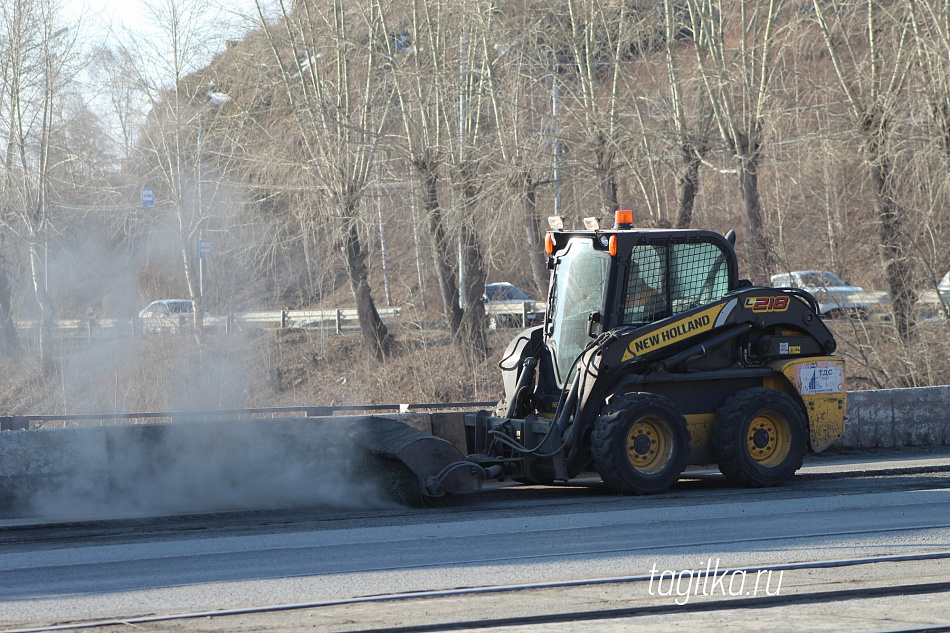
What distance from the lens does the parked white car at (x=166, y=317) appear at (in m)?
22.5

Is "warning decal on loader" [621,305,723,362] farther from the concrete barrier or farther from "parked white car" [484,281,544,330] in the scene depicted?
"parked white car" [484,281,544,330]

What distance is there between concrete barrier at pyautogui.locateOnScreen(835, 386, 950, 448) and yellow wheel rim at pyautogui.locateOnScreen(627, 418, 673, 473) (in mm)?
4221

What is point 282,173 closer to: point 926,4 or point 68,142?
point 68,142

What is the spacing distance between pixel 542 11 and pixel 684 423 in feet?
47.5

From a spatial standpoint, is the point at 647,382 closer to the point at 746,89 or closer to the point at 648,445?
the point at 648,445

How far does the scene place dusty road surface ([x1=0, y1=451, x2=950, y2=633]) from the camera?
16.4 feet

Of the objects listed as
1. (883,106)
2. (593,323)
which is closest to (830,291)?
(883,106)

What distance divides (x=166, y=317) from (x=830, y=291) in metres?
15.2

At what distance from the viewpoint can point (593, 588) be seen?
18.2 ft

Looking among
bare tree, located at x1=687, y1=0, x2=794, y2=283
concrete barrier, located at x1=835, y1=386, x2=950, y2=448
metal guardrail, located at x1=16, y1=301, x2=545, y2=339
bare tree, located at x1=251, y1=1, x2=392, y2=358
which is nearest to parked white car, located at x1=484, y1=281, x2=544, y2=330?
metal guardrail, located at x1=16, y1=301, x2=545, y2=339

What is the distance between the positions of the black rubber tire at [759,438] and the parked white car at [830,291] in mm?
8172

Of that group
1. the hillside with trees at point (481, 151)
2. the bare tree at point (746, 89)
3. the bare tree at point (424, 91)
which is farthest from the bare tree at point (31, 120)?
the bare tree at point (746, 89)

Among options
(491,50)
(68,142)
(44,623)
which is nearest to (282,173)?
(491,50)

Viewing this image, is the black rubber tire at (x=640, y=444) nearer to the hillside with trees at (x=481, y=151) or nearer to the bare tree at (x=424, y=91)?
the hillside with trees at (x=481, y=151)
